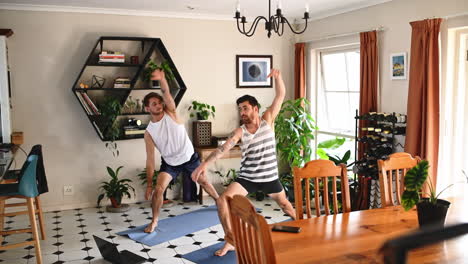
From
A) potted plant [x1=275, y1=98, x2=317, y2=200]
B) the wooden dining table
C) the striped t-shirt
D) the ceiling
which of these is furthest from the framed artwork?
the wooden dining table

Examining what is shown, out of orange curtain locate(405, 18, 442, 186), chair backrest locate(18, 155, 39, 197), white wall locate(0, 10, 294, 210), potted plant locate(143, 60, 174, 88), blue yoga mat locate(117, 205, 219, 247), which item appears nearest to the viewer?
chair backrest locate(18, 155, 39, 197)

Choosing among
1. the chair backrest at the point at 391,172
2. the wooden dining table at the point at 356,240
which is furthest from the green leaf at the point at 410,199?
the chair backrest at the point at 391,172

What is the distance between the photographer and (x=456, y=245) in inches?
85.0

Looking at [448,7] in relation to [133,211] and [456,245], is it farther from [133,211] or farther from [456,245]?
[133,211]

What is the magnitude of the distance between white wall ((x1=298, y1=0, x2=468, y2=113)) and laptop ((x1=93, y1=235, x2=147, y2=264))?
314 cm

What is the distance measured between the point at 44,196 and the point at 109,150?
0.96 metres

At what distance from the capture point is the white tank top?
15.7 ft

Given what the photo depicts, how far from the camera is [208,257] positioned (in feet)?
13.7

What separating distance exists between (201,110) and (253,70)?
995mm

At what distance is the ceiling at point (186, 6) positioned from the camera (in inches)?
209

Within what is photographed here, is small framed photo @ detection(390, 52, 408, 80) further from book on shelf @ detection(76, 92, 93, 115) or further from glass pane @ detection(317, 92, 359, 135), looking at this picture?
book on shelf @ detection(76, 92, 93, 115)

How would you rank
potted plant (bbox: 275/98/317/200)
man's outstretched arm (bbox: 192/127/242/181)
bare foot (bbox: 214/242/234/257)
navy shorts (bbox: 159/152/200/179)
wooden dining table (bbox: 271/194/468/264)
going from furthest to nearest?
1. potted plant (bbox: 275/98/317/200)
2. navy shorts (bbox: 159/152/200/179)
3. bare foot (bbox: 214/242/234/257)
4. man's outstretched arm (bbox: 192/127/242/181)
5. wooden dining table (bbox: 271/194/468/264)

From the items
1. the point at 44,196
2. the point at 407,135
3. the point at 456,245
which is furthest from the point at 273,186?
the point at 44,196

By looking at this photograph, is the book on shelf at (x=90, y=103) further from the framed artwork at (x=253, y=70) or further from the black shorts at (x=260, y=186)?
the black shorts at (x=260, y=186)
